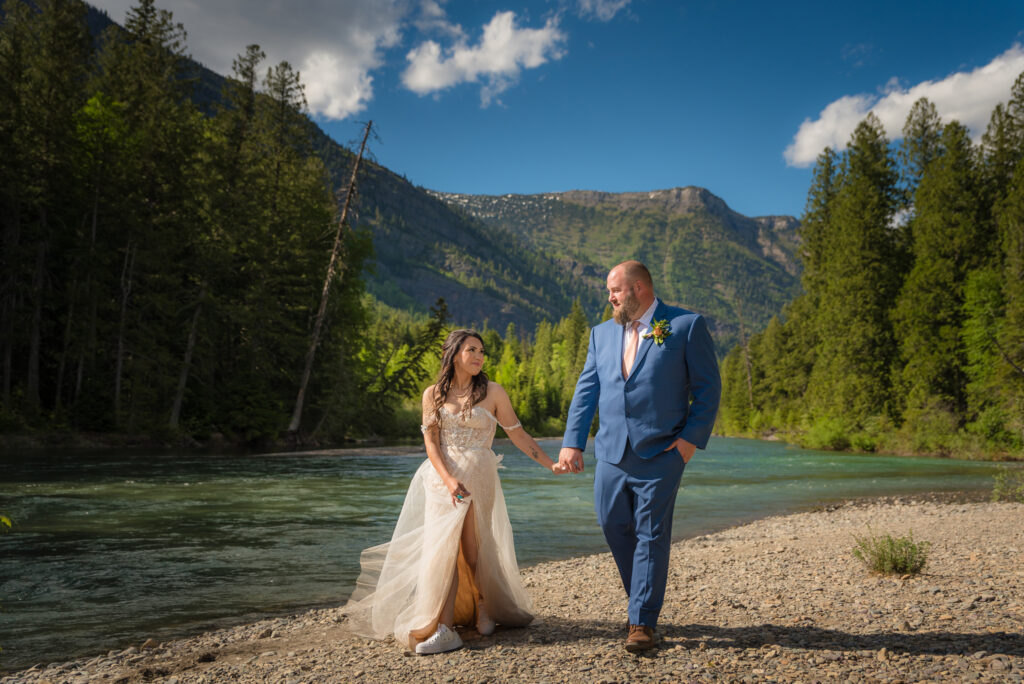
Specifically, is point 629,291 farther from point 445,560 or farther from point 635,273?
point 445,560

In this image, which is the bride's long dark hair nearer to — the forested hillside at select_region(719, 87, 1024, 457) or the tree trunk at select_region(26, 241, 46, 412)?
the tree trunk at select_region(26, 241, 46, 412)

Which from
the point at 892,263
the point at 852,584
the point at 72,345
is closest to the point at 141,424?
the point at 72,345

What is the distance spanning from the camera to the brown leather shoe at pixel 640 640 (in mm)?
4188

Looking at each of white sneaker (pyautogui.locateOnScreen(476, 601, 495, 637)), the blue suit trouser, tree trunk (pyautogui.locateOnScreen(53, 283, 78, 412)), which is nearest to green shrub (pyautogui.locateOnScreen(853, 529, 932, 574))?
the blue suit trouser

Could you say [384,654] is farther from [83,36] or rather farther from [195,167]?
[83,36]

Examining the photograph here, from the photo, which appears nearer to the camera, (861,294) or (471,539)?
(471,539)

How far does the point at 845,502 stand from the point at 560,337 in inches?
4469

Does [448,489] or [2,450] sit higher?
[448,489]

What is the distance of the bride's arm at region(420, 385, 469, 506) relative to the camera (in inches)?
190

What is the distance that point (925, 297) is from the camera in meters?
37.9

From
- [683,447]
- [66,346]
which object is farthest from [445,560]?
[66,346]

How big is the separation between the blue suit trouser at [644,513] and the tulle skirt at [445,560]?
0.88 metres

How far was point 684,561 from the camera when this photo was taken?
848cm

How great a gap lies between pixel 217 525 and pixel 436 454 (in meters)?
8.64
